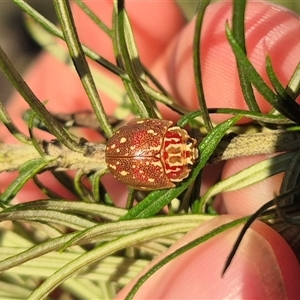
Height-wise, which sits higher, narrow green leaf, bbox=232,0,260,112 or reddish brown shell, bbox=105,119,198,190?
narrow green leaf, bbox=232,0,260,112

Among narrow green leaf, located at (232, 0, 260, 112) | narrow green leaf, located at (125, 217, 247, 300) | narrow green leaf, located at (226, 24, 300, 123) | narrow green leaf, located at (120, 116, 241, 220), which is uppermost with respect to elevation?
narrow green leaf, located at (232, 0, 260, 112)

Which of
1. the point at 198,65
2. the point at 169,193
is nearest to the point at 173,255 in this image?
the point at 169,193

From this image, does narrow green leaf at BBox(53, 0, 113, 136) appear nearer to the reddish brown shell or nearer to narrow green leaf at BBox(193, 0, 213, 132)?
the reddish brown shell

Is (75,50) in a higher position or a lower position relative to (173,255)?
higher

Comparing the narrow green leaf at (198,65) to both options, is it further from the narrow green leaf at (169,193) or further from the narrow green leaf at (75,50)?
the narrow green leaf at (75,50)

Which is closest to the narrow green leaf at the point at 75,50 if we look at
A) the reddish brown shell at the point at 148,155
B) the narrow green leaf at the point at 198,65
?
the reddish brown shell at the point at 148,155

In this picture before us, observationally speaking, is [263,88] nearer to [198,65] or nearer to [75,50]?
[198,65]

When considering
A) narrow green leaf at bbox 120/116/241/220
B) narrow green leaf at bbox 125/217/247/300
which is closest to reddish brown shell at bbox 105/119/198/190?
narrow green leaf at bbox 120/116/241/220

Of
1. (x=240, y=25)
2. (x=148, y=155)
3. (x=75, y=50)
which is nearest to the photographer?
(x=240, y=25)

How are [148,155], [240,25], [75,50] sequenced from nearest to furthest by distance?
[240,25] < [75,50] < [148,155]
